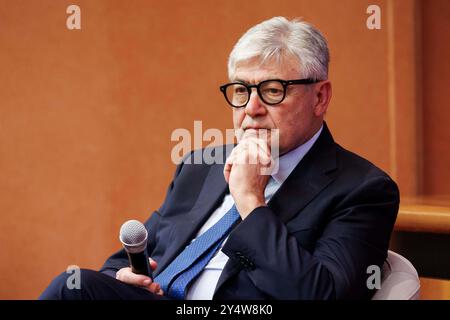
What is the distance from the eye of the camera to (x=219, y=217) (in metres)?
2.31

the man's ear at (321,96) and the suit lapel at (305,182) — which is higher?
the man's ear at (321,96)

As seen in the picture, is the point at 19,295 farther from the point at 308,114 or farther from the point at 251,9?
the point at 308,114

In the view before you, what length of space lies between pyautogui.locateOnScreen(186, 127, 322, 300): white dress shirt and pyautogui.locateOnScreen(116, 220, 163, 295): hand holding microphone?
12 cm

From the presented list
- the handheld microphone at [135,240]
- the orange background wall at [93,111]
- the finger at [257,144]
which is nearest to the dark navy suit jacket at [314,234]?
the finger at [257,144]

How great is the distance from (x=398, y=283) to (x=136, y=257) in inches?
27.7

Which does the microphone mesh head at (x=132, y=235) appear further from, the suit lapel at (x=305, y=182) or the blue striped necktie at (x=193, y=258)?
the suit lapel at (x=305, y=182)

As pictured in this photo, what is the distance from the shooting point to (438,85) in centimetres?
326

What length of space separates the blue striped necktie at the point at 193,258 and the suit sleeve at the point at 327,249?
0.17m

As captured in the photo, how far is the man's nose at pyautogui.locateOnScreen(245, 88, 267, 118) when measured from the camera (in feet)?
7.13

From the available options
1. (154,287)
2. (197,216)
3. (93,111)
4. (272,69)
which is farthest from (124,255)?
(93,111)

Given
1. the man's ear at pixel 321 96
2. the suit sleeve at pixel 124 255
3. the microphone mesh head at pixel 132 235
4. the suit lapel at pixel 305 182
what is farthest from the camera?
the suit sleeve at pixel 124 255

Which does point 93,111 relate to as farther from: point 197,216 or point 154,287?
point 154,287

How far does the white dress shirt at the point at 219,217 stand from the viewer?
6.93 ft

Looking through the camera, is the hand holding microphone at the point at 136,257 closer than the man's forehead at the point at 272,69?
Yes
